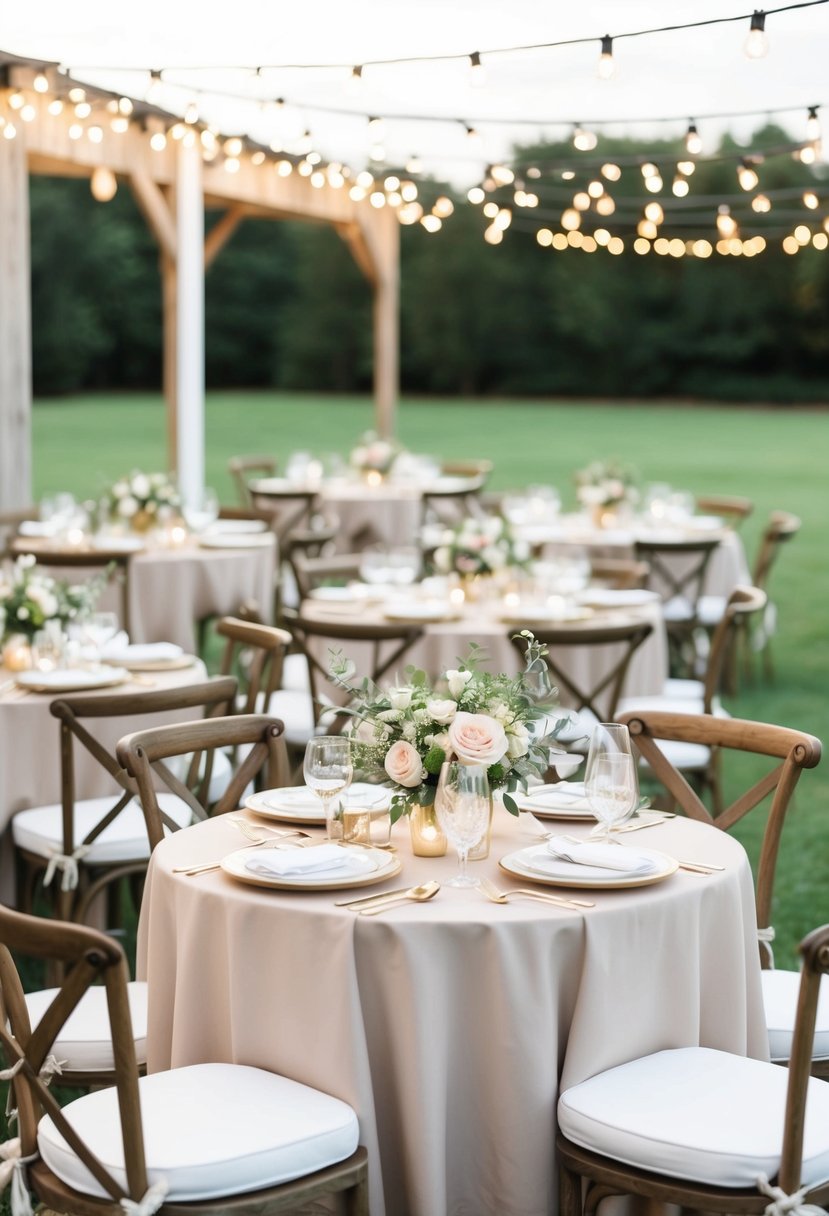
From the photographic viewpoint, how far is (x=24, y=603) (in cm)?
491

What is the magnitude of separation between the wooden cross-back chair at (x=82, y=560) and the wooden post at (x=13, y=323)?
5.33 ft

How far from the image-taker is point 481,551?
627 centimetres

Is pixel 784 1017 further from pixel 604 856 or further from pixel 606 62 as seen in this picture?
pixel 606 62

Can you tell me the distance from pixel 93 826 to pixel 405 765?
5.38 feet

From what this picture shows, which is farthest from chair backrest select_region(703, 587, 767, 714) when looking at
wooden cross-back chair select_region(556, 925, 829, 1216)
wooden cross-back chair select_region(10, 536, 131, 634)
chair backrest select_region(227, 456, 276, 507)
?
chair backrest select_region(227, 456, 276, 507)

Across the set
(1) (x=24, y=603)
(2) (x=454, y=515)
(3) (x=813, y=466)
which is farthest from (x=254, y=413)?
(1) (x=24, y=603)

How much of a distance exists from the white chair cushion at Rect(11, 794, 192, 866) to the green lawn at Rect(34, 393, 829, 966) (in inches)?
336

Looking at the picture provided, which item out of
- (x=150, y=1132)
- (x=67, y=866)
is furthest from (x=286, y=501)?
(x=150, y=1132)

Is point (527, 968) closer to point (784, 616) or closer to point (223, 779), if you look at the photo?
point (223, 779)

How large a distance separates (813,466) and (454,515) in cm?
1517

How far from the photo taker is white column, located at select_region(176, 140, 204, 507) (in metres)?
11.7

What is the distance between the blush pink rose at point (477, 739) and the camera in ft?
9.22

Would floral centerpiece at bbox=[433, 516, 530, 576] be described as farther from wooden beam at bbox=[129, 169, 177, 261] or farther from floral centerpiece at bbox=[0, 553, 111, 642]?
wooden beam at bbox=[129, 169, 177, 261]

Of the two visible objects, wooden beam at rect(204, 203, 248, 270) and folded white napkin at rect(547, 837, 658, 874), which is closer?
folded white napkin at rect(547, 837, 658, 874)
